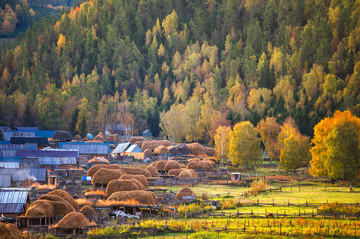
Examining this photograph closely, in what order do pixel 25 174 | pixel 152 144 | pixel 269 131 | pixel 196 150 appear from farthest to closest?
pixel 152 144, pixel 196 150, pixel 269 131, pixel 25 174

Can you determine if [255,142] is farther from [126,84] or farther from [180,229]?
[126,84]

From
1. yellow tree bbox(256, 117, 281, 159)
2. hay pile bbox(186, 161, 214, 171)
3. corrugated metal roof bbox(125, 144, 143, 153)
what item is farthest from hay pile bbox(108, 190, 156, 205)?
corrugated metal roof bbox(125, 144, 143, 153)

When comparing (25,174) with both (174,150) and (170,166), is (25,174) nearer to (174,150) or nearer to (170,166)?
(170,166)

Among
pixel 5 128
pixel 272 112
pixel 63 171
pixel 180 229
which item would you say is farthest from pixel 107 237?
pixel 5 128

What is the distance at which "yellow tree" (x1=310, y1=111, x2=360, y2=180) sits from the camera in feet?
227

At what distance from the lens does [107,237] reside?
3950 centimetres

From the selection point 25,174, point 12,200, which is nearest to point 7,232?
point 12,200

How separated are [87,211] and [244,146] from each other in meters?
44.7

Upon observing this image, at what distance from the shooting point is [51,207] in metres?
44.2

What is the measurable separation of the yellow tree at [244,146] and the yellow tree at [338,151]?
15.0m

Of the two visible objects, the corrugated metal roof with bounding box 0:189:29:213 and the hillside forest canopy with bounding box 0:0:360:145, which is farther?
the hillside forest canopy with bounding box 0:0:360:145

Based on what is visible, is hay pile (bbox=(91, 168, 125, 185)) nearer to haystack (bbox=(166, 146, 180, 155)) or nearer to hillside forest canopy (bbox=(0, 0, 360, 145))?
hillside forest canopy (bbox=(0, 0, 360, 145))

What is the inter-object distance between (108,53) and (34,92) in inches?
1753

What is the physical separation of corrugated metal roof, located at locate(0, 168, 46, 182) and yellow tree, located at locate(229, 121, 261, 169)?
3351 centimetres
